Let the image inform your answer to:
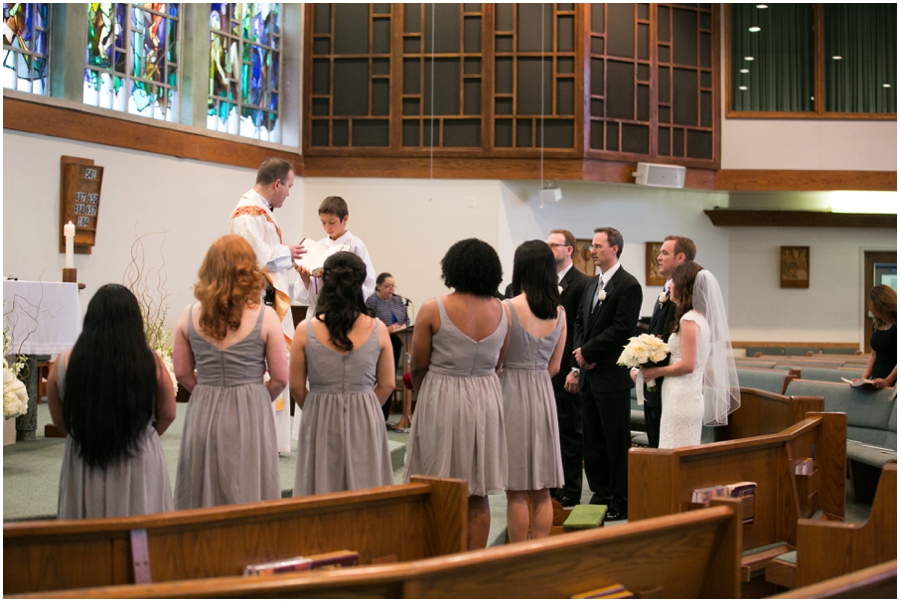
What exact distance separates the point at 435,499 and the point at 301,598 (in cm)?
90

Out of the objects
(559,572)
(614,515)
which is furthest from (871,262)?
(559,572)

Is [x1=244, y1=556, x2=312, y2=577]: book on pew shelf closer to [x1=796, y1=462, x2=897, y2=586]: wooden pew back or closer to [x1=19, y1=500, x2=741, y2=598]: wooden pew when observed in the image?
[x1=19, y1=500, x2=741, y2=598]: wooden pew

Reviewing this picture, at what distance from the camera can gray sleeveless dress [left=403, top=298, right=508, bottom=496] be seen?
351cm

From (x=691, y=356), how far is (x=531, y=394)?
1.03 m

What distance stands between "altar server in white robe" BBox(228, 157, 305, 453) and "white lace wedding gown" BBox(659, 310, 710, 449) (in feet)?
6.65

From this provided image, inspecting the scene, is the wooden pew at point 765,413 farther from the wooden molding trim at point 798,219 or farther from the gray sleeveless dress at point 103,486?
the wooden molding trim at point 798,219

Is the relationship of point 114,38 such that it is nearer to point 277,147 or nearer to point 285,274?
point 277,147

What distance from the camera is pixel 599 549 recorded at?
2.03 metres

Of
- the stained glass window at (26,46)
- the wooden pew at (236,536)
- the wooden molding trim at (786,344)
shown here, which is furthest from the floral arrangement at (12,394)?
the wooden molding trim at (786,344)

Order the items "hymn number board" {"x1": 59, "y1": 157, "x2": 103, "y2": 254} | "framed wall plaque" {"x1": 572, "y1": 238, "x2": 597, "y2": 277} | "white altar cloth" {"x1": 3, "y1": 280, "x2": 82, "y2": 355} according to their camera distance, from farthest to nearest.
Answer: "framed wall plaque" {"x1": 572, "y1": 238, "x2": 597, "y2": 277} → "hymn number board" {"x1": 59, "y1": 157, "x2": 103, "y2": 254} → "white altar cloth" {"x1": 3, "y1": 280, "x2": 82, "y2": 355}

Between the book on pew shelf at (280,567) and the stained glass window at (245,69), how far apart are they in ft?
25.7

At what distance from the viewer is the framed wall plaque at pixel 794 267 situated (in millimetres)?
12758

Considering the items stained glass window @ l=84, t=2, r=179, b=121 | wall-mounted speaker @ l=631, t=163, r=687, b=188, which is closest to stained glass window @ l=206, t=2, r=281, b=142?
stained glass window @ l=84, t=2, r=179, b=121

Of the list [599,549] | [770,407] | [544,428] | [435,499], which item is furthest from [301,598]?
[770,407]
